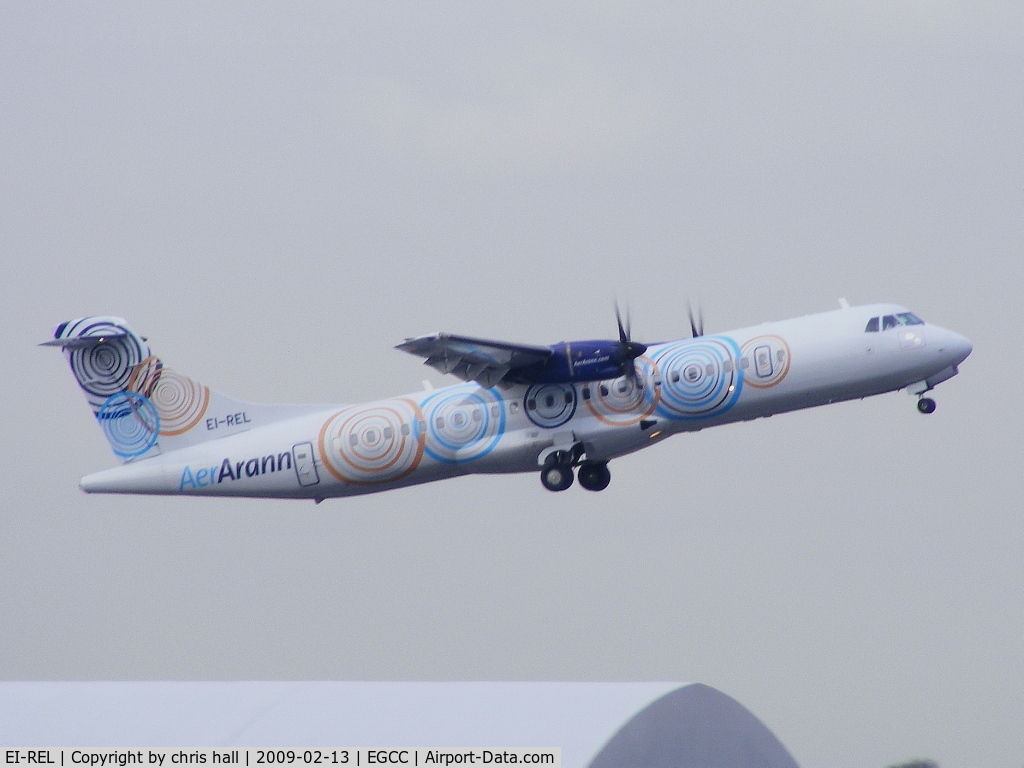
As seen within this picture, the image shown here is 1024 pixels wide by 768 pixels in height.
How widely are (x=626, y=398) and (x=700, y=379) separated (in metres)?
1.59

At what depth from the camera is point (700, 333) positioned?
32.8 metres

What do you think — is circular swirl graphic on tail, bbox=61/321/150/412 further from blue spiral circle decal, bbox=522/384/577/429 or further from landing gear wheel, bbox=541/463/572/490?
landing gear wheel, bbox=541/463/572/490

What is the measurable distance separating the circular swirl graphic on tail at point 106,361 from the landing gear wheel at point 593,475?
33.8ft

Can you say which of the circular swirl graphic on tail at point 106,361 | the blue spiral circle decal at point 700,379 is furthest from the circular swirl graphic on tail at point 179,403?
the blue spiral circle decal at point 700,379

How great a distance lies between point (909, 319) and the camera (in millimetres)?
31000

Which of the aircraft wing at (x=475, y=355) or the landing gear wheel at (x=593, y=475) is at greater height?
the aircraft wing at (x=475, y=355)

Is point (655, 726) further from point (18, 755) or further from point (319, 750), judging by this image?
point (18, 755)

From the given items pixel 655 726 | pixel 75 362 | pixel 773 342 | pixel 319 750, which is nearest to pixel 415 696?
pixel 319 750

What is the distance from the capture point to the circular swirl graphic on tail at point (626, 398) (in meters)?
31.3

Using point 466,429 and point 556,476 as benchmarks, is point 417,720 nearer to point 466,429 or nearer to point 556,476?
point 556,476

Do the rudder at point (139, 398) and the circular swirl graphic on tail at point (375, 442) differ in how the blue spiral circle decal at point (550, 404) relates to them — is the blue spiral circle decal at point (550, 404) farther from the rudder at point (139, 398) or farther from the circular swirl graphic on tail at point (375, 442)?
the rudder at point (139, 398)

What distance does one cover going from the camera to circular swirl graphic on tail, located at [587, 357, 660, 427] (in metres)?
31.3

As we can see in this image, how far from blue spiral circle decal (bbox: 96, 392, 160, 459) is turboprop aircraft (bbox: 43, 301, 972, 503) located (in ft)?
0.10

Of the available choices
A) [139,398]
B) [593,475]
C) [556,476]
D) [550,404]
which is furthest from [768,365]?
[139,398]
